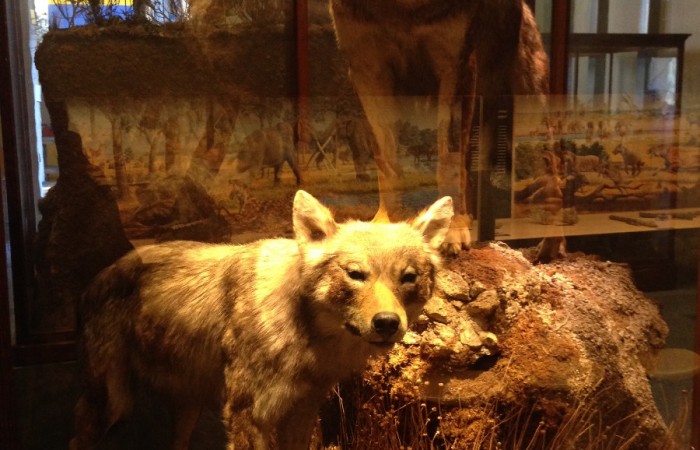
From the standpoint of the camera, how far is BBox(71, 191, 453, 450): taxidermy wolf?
175 centimetres

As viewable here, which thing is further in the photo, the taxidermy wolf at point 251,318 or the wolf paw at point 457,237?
the wolf paw at point 457,237

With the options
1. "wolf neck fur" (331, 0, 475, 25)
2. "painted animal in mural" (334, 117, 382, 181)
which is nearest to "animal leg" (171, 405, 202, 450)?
"painted animal in mural" (334, 117, 382, 181)

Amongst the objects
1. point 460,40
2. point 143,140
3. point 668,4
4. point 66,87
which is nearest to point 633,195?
point 668,4

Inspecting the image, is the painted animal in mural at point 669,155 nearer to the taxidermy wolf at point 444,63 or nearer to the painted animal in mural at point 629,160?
the painted animal in mural at point 629,160

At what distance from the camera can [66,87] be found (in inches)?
67.6

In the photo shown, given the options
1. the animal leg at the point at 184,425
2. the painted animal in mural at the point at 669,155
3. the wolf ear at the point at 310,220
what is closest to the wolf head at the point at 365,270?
the wolf ear at the point at 310,220

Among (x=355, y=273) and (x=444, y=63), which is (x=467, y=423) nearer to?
(x=355, y=273)

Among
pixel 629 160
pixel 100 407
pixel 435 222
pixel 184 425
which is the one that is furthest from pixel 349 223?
pixel 629 160

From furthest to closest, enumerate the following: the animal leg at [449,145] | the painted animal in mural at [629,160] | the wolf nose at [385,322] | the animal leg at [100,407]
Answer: the painted animal in mural at [629,160] → the animal leg at [449,145] → the animal leg at [100,407] → the wolf nose at [385,322]

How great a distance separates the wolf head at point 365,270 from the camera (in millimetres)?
1669

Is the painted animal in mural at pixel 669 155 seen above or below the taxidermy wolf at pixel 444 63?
below

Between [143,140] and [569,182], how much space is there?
1.22 meters

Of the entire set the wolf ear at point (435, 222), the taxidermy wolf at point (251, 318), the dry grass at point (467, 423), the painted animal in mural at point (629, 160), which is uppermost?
the painted animal in mural at point (629, 160)

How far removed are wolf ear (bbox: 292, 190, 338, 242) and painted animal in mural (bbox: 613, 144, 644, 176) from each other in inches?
37.2
